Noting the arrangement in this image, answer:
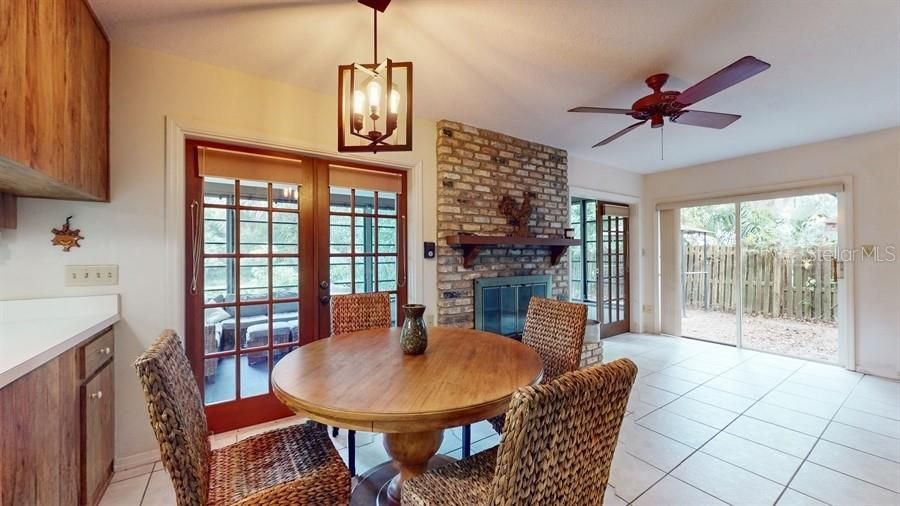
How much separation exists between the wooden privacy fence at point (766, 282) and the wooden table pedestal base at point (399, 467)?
4.75 metres

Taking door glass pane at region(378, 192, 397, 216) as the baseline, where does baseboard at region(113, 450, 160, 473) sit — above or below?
below

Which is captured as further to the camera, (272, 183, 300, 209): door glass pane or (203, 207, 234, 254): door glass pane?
(272, 183, 300, 209): door glass pane

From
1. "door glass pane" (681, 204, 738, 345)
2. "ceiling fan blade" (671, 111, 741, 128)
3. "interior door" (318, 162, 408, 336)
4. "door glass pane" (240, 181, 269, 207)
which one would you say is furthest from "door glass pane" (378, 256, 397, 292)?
"door glass pane" (681, 204, 738, 345)

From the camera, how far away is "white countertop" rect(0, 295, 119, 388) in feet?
3.85

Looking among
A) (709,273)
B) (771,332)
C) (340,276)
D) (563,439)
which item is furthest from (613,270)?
(563,439)

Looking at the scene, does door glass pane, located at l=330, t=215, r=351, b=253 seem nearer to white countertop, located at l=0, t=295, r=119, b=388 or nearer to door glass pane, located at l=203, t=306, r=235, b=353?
door glass pane, located at l=203, t=306, r=235, b=353

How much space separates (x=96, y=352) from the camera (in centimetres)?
173

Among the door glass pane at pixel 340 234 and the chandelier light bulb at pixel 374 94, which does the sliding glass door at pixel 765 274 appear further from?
A: the chandelier light bulb at pixel 374 94

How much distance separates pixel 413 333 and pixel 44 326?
5.63ft

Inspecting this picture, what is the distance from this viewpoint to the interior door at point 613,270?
5.07 m

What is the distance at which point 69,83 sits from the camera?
1.53 meters

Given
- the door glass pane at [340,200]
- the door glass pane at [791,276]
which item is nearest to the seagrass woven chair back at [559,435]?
the door glass pane at [340,200]

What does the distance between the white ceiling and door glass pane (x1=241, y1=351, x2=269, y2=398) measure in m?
1.97

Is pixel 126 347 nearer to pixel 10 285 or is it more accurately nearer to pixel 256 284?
pixel 10 285
